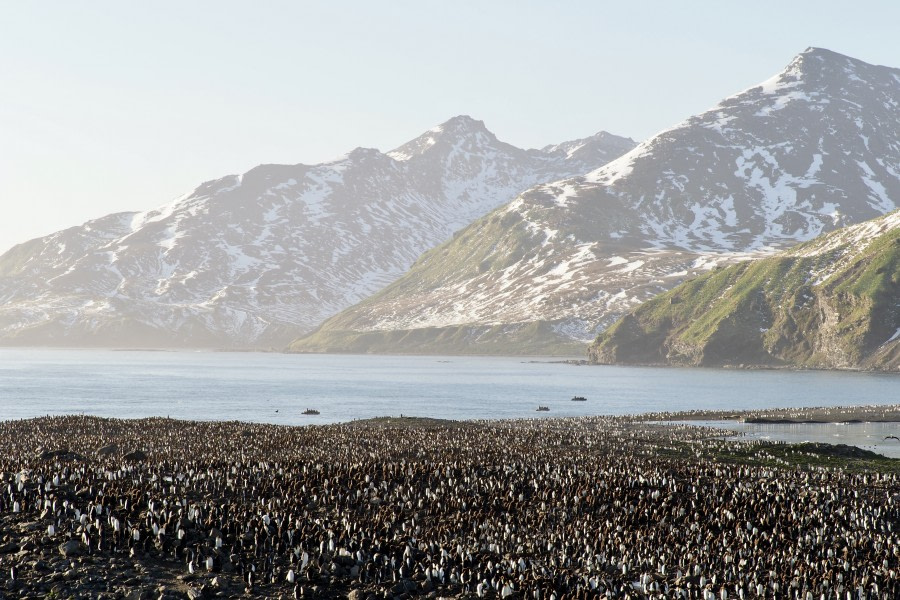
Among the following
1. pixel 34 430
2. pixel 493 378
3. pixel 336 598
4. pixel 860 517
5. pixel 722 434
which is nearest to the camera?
pixel 336 598

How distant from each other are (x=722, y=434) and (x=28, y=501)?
57.0 metres

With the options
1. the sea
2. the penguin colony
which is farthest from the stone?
the sea

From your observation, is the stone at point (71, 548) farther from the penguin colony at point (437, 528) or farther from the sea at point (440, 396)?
the sea at point (440, 396)

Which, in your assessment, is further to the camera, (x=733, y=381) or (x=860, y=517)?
(x=733, y=381)

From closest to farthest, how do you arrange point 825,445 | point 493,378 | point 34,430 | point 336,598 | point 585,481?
point 336,598 < point 585,481 < point 825,445 < point 34,430 < point 493,378

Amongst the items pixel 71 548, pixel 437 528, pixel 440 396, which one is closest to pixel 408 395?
pixel 440 396

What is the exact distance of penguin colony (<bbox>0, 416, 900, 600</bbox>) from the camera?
2306 cm

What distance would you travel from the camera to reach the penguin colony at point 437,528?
23.1 meters

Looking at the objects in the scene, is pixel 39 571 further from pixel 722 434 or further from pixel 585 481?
pixel 722 434

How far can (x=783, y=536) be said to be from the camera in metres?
28.1

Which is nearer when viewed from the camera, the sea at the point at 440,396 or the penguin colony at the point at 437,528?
the penguin colony at the point at 437,528

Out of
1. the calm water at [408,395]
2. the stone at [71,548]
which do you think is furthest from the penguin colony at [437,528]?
the calm water at [408,395]

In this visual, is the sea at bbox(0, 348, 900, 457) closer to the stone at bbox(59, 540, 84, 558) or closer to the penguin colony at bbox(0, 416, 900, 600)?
the penguin colony at bbox(0, 416, 900, 600)

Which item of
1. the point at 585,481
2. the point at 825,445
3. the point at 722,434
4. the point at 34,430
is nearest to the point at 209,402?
the point at 34,430
